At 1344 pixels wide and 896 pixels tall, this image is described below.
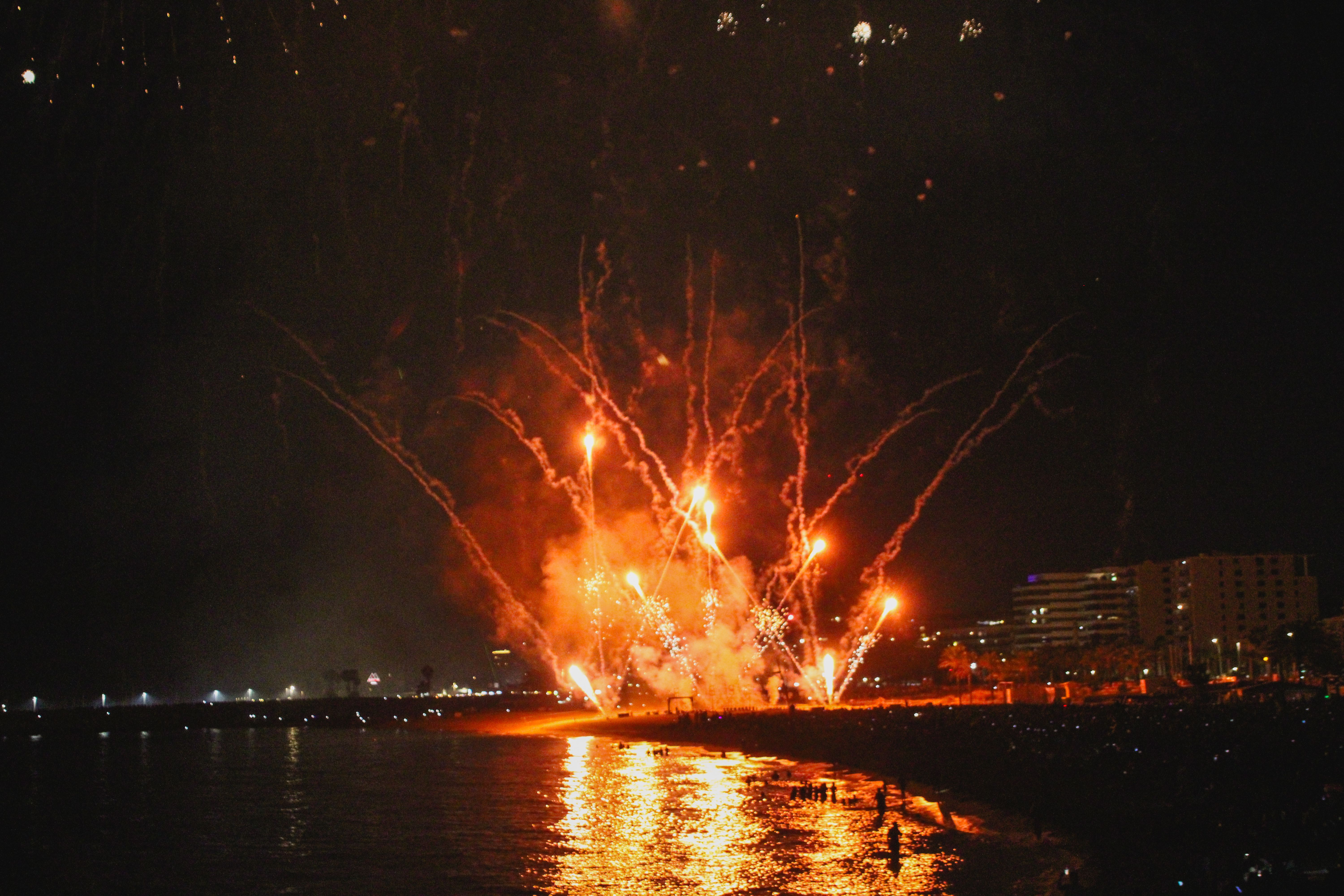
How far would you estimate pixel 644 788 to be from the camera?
34.6m

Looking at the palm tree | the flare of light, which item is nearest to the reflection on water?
the flare of light

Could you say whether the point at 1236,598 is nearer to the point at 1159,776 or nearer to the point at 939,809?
the point at 939,809

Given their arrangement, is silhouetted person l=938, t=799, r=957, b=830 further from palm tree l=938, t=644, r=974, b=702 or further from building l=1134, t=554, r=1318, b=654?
building l=1134, t=554, r=1318, b=654

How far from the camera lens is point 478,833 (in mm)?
27656

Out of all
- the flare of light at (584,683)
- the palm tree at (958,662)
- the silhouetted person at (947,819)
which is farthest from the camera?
the palm tree at (958,662)

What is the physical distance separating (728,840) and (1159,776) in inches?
341

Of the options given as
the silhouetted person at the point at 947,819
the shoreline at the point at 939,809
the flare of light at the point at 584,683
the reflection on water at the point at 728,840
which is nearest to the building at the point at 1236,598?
the flare of light at the point at 584,683

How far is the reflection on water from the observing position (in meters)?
20.2

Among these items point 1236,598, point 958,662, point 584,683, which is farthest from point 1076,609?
point 584,683

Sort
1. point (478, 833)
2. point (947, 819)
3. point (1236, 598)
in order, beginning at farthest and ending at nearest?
point (1236, 598) < point (478, 833) < point (947, 819)

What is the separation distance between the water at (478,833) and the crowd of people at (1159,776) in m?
2.42

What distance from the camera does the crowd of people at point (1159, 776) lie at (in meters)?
13.8

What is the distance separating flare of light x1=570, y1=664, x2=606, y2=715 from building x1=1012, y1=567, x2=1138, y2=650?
7178 cm

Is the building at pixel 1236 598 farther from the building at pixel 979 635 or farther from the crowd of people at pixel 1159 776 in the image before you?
the crowd of people at pixel 1159 776
